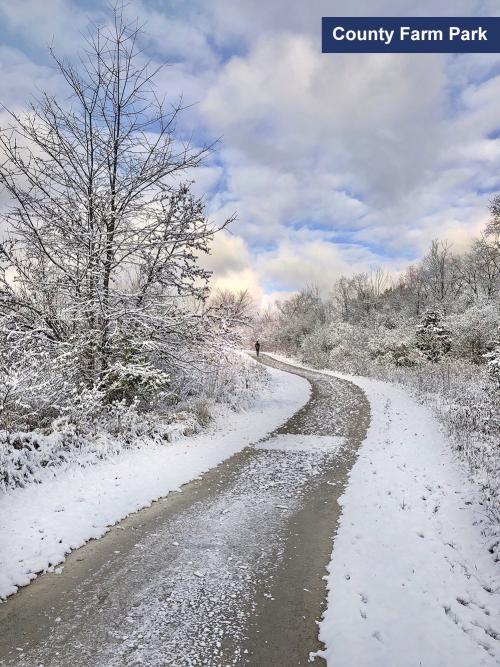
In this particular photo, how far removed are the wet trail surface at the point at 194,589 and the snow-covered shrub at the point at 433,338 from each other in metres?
24.1

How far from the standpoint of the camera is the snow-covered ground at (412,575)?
3.46 meters

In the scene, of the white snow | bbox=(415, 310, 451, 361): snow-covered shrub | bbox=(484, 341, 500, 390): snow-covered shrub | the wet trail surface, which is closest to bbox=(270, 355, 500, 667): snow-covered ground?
the wet trail surface

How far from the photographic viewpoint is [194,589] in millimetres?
4152

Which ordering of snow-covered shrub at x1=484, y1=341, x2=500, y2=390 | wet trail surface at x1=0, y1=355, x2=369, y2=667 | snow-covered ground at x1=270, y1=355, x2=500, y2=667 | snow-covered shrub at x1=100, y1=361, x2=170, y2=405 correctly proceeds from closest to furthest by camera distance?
wet trail surface at x1=0, y1=355, x2=369, y2=667 → snow-covered ground at x1=270, y1=355, x2=500, y2=667 → snow-covered shrub at x1=100, y1=361, x2=170, y2=405 → snow-covered shrub at x1=484, y1=341, x2=500, y2=390

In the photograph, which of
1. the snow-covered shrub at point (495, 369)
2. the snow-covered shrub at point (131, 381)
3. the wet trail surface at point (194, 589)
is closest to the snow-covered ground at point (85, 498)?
the wet trail surface at point (194, 589)

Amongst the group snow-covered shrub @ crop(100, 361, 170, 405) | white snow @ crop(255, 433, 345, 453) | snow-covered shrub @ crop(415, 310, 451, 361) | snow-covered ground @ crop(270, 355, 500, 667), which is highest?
snow-covered shrub @ crop(415, 310, 451, 361)

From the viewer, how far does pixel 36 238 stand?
30.9 ft

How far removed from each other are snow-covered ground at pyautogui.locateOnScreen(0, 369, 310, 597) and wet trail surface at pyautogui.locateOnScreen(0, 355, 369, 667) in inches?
9.4

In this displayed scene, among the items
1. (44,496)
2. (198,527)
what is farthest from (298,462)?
(44,496)

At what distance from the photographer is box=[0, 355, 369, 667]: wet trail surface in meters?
3.32

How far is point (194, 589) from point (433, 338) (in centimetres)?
2804

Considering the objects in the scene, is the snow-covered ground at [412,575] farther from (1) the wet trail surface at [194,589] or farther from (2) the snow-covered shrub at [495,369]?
(2) the snow-covered shrub at [495,369]

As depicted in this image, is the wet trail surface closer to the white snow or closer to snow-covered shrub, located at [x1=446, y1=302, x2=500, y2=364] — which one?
the white snow

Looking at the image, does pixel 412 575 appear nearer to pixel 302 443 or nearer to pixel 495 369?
pixel 302 443
